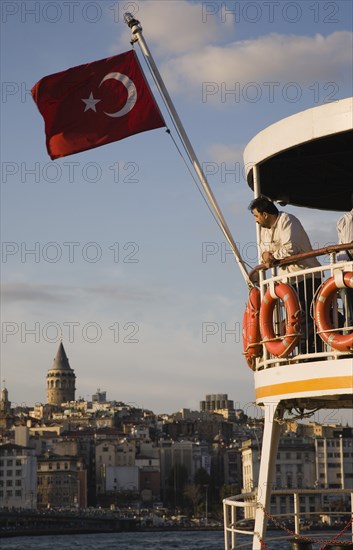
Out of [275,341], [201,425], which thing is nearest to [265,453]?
[275,341]

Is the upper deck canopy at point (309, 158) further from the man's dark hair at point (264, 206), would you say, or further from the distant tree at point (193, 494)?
the distant tree at point (193, 494)

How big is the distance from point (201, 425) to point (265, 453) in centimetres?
17528

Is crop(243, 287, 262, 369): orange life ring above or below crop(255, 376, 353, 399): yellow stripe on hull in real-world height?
above

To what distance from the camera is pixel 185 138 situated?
36.5 feet

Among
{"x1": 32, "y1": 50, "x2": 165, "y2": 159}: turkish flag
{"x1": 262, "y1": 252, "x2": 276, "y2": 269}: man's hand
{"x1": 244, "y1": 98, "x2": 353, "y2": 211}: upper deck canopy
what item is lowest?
{"x1": 262, "y1": 252, "x2": 276, "y2": 269}: man's hand

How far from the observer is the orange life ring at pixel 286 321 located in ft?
30.0

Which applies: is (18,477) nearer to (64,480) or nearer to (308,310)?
(64,480)

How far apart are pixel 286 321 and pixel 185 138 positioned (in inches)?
105

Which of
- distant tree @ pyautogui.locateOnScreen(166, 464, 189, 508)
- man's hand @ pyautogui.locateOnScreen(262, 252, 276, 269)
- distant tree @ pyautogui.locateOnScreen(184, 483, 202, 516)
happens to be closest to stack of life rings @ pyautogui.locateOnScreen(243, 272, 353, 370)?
man's hand @ pyautogui.locateOnScreen(262, 252, 276, 269)

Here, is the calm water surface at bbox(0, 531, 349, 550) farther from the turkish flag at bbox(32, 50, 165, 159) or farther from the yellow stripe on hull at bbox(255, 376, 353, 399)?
the yellow stripe on hull at bbox(255, 376, 353, 399)

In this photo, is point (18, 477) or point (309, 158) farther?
point (18, 477)

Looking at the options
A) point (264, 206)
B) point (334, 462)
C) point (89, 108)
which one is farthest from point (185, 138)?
point (334, 462)

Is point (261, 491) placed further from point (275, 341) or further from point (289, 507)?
point (289, 507)

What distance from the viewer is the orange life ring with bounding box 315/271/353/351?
8.76 metres
